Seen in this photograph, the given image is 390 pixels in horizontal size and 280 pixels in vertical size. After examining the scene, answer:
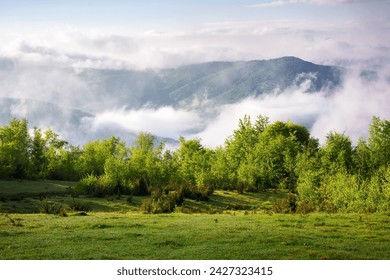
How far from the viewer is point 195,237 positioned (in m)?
21.1

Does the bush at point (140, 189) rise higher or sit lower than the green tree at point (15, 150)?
lower

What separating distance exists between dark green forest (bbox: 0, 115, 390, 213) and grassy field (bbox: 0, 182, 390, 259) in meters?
8.06

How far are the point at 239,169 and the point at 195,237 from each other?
38660mm

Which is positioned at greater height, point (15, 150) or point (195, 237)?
point (15, 150)

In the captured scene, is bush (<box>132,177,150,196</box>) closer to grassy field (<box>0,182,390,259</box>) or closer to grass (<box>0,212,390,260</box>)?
grassy field (<box>0,182,390,259</box>)

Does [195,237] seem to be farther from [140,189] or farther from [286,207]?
[140,189]

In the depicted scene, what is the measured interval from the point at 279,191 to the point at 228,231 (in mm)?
34655

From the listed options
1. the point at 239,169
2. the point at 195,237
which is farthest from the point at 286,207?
the point at 239,169

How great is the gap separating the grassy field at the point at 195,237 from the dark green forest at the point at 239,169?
806cm

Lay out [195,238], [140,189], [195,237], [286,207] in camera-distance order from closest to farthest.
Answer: [195,238] < [195,237] < [286,207] < [140,189]

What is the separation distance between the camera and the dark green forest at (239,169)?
124ft

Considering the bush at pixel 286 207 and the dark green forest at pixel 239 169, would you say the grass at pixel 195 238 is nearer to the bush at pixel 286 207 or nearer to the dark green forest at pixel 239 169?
the bush at pixel 286 207

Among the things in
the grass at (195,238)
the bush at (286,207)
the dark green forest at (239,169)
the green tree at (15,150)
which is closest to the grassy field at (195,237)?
the grass at (195,238)
